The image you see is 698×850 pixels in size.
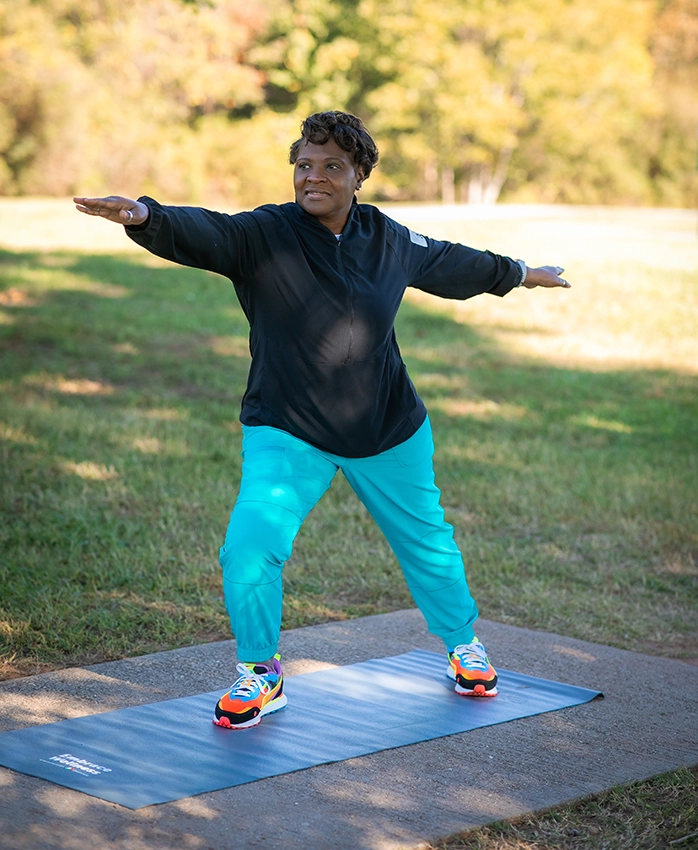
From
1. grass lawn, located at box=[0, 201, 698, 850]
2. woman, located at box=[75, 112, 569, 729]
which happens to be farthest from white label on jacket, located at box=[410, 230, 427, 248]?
grass lawn, located at box=[0, 201, 698, 850]

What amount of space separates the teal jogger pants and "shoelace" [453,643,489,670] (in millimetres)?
30

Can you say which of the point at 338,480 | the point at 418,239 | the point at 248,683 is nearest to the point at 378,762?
the point at 248,683

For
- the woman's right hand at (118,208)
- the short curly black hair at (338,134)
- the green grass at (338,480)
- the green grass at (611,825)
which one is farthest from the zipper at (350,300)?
the green grass at (338,480)

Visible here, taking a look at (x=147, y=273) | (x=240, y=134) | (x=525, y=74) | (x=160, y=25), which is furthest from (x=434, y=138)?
(x=147, y=273)

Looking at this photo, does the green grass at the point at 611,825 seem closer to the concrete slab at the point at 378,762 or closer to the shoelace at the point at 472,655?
the concrete slab at the point at 378,762

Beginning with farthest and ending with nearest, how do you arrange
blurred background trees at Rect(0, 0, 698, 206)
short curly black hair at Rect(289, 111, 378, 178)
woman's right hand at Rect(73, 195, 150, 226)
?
1. blurred background trees at Rect(0, 0, 698, 206)
2. short curly black hair at Rect(289, 111, 378, 178)
3. woman's right hand at Rect(73, 195, 150, 226)

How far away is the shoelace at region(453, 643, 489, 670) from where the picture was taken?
4.19m

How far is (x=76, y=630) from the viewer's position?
189 inches

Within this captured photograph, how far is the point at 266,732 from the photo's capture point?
3.75 m

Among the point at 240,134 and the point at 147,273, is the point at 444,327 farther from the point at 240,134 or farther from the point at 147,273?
the point at 240,134

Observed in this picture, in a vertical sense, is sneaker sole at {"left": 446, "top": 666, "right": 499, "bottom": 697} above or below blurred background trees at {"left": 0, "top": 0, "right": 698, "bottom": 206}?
below

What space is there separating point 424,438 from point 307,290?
0.72 metres

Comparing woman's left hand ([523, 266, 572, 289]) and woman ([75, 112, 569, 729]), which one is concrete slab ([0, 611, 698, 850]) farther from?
woman's left hand ([523, 266, 572, 289])

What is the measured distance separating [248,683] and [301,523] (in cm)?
56
